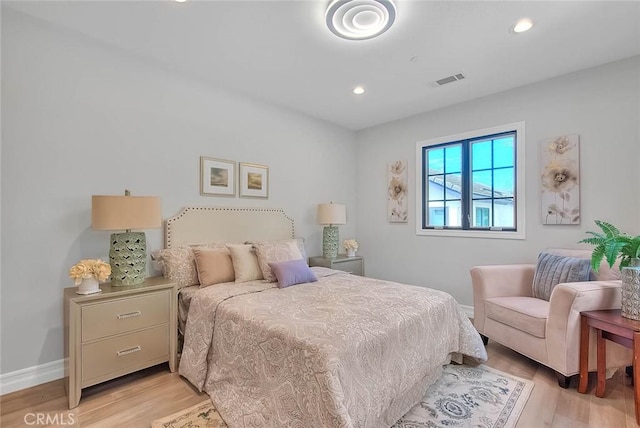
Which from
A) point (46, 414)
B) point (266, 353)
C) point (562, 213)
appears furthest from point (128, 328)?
point (562, 213)

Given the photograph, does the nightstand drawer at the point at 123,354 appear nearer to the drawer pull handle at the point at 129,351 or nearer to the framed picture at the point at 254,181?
the drawer pull handle at the point at 129,351

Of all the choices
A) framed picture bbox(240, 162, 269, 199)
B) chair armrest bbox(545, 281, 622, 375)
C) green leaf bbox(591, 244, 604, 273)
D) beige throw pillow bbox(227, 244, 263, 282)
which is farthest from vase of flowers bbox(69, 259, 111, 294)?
green leaf bbox(591, 244, 604, 273)

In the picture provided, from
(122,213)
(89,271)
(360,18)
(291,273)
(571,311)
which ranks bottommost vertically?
(571,311)

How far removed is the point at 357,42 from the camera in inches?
95.1

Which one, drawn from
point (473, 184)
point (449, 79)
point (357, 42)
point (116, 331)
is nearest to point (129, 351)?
point (116, 331)

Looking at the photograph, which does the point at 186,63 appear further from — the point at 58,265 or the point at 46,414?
the point at 46,414

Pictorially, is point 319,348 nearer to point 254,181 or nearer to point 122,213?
point 122,213

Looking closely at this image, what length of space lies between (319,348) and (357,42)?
2269 millimetres

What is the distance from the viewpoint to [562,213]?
292 cm

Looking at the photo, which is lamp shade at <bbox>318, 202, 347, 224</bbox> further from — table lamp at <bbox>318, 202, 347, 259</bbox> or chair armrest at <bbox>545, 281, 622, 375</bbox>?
chair armrest at <bbox>545, 281, 622, 375</bbox>

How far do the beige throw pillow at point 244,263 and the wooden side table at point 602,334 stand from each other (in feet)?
8.16

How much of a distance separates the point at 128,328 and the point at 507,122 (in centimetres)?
405

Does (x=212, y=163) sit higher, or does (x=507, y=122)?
(x=507, y=122)

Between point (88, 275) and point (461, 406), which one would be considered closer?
point (461, 406)
